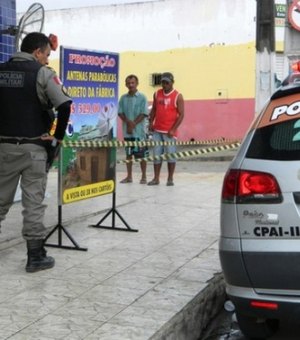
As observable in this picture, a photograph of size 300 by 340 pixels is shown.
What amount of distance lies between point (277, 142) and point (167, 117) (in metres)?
6.50

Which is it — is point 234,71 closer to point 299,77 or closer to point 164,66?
point 164,66

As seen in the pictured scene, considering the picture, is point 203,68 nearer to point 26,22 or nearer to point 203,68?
point 203,68

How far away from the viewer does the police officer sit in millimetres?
4582

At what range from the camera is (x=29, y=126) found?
464 centimetres

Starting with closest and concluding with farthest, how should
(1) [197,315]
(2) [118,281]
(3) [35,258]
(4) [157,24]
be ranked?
(1) [197,315]
(2) [118,281]
(3) [35,258]
(4) [157,24]

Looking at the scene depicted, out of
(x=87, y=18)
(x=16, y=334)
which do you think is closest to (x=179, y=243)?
(x=16, y=334)

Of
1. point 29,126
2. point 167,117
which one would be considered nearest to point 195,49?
point 167,117

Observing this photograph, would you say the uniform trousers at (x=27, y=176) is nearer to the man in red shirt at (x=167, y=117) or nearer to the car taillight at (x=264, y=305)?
the car taillight at (x=264, y=305)

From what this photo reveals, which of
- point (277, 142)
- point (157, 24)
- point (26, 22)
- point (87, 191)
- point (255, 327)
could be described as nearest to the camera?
point (277, 142)

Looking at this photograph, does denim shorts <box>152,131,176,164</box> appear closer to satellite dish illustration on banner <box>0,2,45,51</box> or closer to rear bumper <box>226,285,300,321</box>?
satellite dish illustration on banner <box>0,2,45,51</box>

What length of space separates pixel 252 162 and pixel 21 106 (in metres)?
2.09

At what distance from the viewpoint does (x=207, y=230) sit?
6531mm

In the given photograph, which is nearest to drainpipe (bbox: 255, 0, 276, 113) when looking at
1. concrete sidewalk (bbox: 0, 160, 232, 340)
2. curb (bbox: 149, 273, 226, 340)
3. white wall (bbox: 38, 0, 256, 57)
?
concrete sidewalk (bbox: 0, 160, 232, 340)

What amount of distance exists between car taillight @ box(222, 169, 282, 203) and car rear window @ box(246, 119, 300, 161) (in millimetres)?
118
